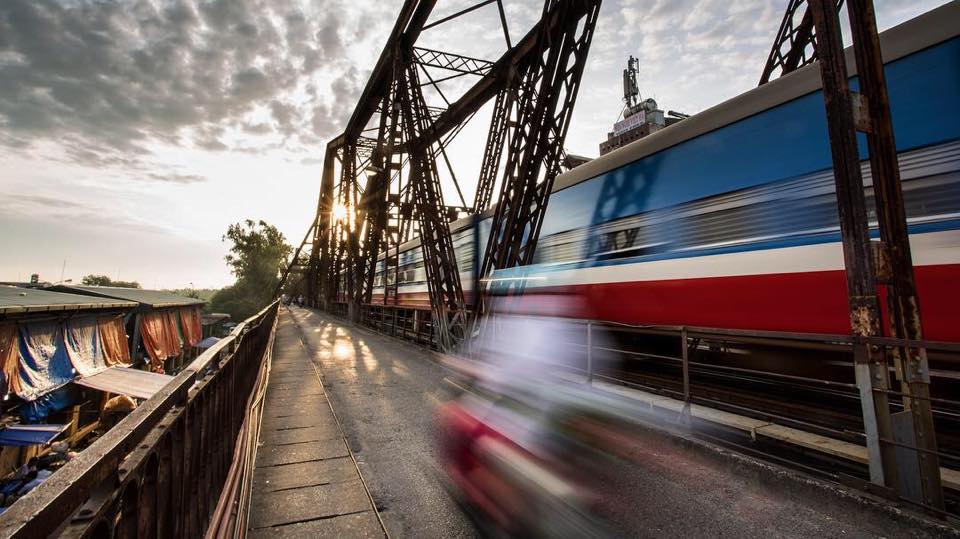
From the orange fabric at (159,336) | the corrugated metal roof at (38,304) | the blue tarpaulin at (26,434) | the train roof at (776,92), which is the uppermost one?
the train roof at (776,92)

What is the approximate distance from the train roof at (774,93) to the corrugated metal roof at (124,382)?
15792 mm

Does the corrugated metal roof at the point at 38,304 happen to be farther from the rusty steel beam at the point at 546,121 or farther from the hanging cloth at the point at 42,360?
the rusty steel beam at the point at 546,121

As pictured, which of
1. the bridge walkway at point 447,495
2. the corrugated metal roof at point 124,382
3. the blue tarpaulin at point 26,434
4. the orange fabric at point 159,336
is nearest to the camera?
the bridge walkway at point 447,495

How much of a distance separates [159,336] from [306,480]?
26123mm

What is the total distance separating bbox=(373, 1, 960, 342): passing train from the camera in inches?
137

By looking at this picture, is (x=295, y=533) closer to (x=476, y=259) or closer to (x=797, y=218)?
(x=797, y=218)

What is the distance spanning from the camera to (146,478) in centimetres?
145

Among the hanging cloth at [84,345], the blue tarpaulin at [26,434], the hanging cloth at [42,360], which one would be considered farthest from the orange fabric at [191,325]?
the blue tarpaulin at [26,434]

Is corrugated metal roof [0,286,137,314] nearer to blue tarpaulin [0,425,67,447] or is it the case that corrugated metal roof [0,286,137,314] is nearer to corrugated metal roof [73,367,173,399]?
corrugated metal roof [73,367,173,399]

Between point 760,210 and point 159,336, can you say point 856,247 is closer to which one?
point 760,210

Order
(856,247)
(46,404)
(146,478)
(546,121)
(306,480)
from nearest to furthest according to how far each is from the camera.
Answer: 1. (146,478)
2. (856,247)
3. (306,480)
4. (546,121)
5. (46,404)

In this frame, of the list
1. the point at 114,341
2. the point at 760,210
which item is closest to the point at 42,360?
the point at 114,341

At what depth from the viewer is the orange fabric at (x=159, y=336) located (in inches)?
834

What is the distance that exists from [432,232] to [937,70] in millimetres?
8819
